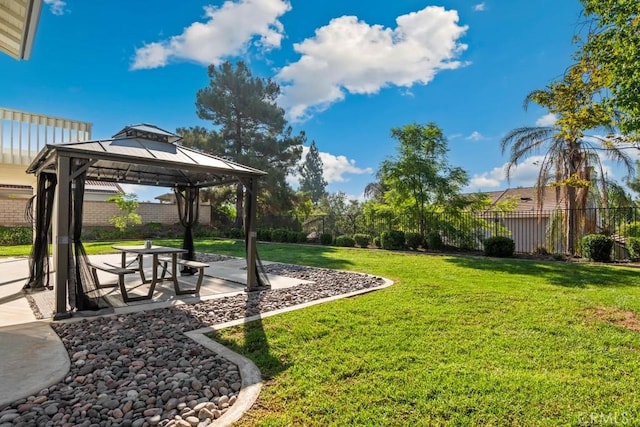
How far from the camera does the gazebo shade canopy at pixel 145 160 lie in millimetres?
4758

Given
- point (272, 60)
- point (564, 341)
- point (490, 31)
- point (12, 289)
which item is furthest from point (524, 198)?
point (12, 289)

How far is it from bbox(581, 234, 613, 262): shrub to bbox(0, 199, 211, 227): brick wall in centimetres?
1953

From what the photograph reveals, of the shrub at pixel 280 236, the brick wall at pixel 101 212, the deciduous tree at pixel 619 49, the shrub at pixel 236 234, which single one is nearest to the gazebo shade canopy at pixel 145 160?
the deciduous tree at pixel 619 49

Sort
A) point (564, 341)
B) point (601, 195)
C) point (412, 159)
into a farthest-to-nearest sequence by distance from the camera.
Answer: point (412, 159)
point (601, 195)
point (564, 341)

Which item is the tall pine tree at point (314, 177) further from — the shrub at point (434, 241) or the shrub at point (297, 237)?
the shrub at point (434, 241)

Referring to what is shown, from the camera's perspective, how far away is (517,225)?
61.1ft

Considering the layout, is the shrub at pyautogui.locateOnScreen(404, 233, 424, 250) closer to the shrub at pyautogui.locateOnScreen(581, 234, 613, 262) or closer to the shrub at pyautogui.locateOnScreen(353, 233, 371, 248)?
the shrub at pyautogui.locateOnScreen(353, 233, 371, 248)

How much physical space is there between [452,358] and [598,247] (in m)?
9.17

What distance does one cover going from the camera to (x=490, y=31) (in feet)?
30.1

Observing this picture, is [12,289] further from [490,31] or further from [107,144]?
[490,31]

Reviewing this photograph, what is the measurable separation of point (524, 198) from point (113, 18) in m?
22.5

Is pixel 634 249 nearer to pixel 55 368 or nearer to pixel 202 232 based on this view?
pixel 55 368

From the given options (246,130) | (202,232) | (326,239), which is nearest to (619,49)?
(326,239)

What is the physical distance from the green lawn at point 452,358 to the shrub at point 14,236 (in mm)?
16536
